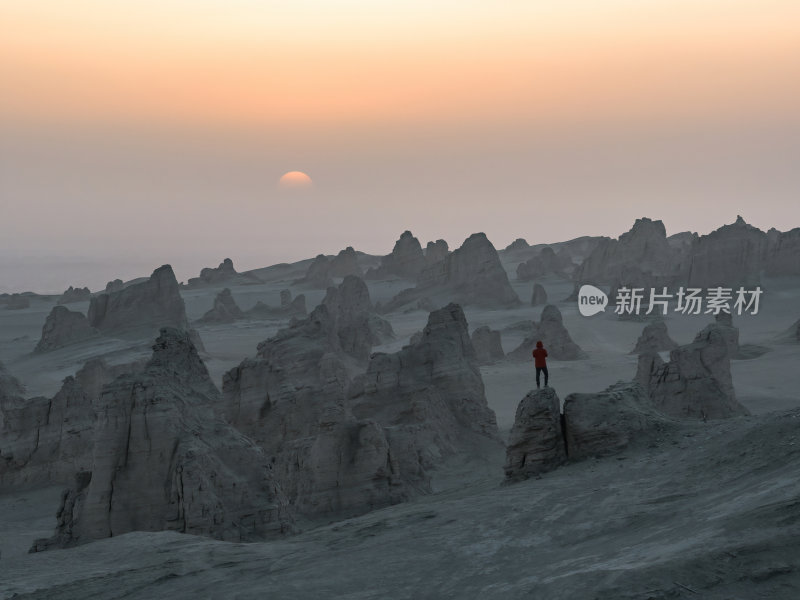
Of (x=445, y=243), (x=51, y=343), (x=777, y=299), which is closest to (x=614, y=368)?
(x=777, y=299)

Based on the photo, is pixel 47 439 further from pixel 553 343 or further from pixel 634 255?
pixel 634 255

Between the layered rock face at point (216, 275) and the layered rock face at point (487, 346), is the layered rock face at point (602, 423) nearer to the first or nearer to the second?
the layered rock face at point (487, 346)

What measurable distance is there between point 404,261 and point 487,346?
7014cm

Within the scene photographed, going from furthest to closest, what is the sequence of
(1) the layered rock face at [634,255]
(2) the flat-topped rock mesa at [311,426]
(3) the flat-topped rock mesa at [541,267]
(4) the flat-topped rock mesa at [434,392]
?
(3) the flat-topped rock mesa at [541,267], (1) the layered rock face at [634,255], (4) the flat-topped rock mesa at [434,392], (2) the flat-topped rock mesa at [311,426]

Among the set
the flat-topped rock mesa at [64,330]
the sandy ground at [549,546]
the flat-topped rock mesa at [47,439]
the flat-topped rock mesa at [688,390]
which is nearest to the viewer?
the sandy ground at [549,546]

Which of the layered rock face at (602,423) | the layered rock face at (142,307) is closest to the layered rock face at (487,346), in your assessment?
the layered rock face at (142,307)

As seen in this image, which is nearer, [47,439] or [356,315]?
[47,439]

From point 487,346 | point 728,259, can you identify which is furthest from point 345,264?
point 487,346

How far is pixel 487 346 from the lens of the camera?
62094 millimetres

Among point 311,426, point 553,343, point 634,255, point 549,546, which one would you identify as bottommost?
point 549,546

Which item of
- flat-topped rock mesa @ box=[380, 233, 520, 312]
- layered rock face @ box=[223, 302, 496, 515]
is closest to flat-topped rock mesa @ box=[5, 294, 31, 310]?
flat-topped rock mesa @ box=[380, 233, 520, 312]

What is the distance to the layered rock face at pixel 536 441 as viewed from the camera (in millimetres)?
17125

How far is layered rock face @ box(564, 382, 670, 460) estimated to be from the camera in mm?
16969

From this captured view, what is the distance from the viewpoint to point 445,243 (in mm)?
132000
